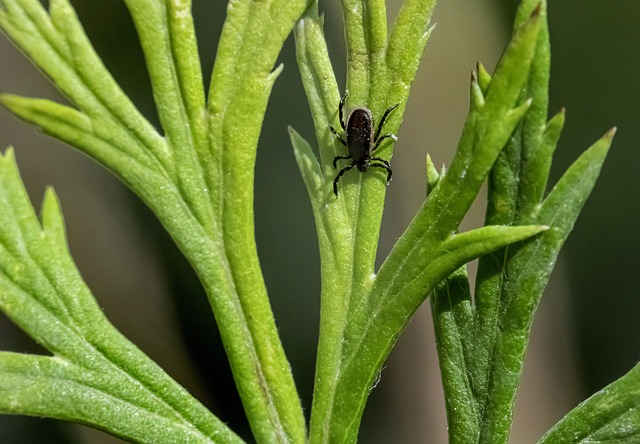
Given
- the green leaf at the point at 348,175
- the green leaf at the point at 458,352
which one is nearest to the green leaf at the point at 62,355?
the green leaf at the point at 348,175

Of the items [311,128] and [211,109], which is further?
[311,128]

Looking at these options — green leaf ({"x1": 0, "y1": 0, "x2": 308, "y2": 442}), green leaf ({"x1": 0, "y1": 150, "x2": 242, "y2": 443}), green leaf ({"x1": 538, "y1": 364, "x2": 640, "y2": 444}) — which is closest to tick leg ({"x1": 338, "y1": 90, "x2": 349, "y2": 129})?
green leaf ({"x1": 0, "y1": 0, "x2": 308, "y2": 442})

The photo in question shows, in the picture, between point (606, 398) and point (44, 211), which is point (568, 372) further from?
point (44, 211)

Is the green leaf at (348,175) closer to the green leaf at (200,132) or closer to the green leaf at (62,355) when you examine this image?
the green leaf at (200,132)

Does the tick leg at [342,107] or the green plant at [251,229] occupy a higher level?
the tick leg at [342,107]

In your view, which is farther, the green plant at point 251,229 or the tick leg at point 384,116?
the tick leg at point 384,116

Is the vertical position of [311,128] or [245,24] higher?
[311,128]

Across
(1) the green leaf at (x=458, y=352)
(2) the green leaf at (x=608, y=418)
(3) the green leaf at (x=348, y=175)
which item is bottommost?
(2) the green leaf at (x=608, y=418)

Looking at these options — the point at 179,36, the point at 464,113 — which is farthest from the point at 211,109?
the point at 464,113
